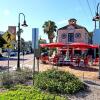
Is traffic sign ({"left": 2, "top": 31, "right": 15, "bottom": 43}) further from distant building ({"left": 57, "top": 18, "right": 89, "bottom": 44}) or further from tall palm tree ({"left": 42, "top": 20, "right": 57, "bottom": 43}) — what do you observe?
tall palm tree ({"left": 42, "top": 20, "right": 57, "bottom": 43})

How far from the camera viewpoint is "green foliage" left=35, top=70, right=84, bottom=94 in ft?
39.4

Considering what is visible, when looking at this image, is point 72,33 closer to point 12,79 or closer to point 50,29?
point 50,29

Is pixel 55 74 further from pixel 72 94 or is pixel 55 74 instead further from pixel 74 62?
pixel 74 62

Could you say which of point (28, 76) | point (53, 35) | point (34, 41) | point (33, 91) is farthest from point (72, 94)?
point (53, 35)

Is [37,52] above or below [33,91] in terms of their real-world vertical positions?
above

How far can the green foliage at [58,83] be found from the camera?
1202 centimetres

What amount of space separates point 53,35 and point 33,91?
71.7 metres

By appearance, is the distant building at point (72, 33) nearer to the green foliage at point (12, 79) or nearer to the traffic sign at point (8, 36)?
the traffic sign at point (8, 36)

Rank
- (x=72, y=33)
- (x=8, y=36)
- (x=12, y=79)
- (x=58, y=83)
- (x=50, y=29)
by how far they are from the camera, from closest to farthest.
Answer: (x=58, y=83) < (x=12, y=79) < (x=8, y=36) < (x=72, y=33) < (x=50, y=29)

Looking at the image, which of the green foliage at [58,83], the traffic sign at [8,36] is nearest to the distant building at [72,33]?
the traffic sign at [8,36]

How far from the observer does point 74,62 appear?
104 feet

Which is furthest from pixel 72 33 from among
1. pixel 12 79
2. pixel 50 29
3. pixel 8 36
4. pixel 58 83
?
pixel 58 83

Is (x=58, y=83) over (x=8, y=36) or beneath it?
A: beneath

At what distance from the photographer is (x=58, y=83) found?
40.9ft
